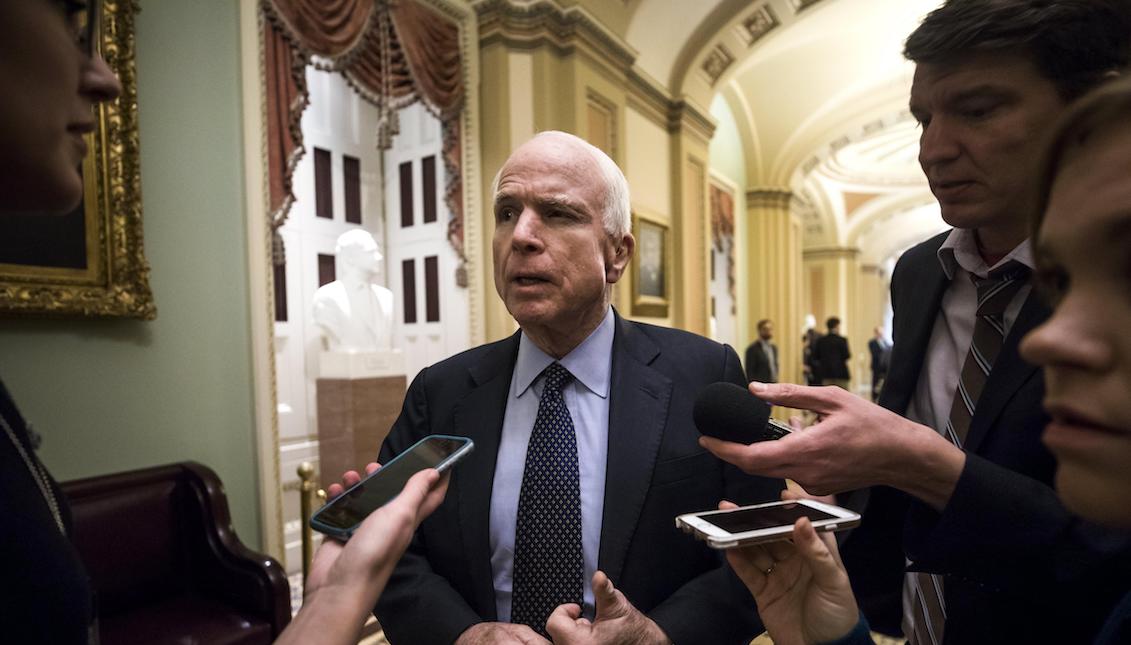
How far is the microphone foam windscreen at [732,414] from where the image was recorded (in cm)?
101

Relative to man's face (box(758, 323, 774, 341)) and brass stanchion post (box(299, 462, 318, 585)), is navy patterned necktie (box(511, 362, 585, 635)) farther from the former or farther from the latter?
man's face (box(758, 323, 774, 341))

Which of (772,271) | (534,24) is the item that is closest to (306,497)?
(534,24)

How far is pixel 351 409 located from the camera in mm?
4293

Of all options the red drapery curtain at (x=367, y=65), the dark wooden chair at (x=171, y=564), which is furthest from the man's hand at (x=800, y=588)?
the red drapery curtain at (x=367, y=65)

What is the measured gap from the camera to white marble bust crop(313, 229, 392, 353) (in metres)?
4.51

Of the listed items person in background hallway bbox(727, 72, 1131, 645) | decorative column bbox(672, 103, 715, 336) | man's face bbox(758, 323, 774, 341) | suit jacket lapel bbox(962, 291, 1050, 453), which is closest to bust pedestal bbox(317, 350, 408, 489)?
decorative column bbox(672, 103, 715, 336)

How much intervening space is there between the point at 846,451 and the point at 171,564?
3126mm

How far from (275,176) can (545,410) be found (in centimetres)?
296

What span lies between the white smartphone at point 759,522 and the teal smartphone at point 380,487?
46 cm

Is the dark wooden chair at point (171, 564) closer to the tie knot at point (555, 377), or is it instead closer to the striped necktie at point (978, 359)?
the tie knot at point (555, 377)

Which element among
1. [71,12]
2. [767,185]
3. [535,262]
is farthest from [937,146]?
[767,185]

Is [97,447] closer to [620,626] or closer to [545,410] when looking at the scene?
[545,410]

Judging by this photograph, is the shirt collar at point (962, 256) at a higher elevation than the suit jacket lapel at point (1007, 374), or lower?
higher

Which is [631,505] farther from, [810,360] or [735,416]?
[810,360]
